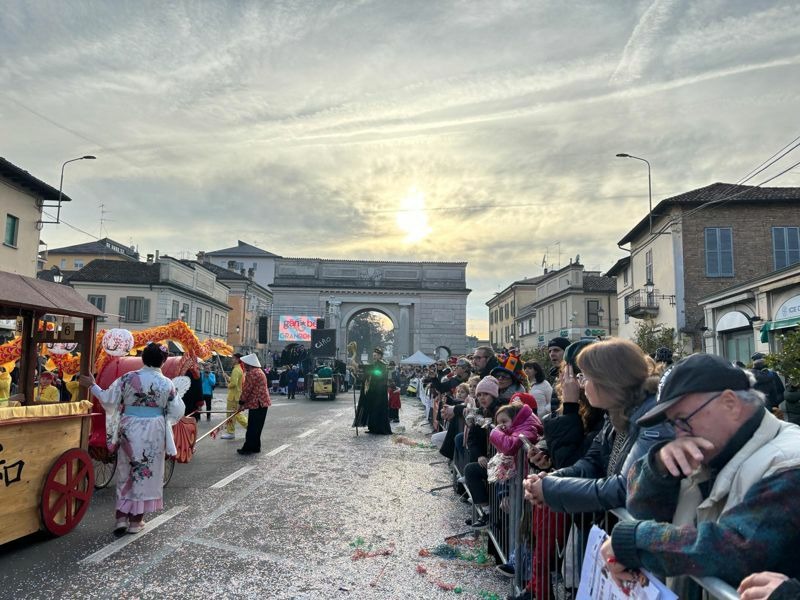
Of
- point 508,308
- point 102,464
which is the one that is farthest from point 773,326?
point 508,308

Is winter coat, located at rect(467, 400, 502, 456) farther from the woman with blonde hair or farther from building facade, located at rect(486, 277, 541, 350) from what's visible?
building facade, located at rect(486, 277, 541, 350)

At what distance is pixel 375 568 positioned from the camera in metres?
4.59

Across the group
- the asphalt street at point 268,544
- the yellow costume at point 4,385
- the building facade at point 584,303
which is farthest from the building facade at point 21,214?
the building facade at point 584,303

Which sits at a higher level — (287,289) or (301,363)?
(287,289)

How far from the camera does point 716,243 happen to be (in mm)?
27453

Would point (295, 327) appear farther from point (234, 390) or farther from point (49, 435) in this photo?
point (49, 435)

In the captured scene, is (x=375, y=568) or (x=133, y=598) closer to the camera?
(x=133, y=598)

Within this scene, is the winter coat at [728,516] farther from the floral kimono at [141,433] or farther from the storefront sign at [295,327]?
the storefront sign at [295,327]

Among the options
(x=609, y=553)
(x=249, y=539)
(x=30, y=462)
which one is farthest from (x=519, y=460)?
(x=30, y=462)

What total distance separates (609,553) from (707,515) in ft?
1.13

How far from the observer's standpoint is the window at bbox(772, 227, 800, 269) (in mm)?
26750

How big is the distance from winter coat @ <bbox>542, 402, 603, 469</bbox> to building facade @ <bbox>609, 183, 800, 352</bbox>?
25.3 metres

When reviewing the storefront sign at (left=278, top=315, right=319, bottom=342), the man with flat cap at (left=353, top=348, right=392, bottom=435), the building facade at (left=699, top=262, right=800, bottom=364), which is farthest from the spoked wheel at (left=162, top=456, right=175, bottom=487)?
the storefront sign at (left=278, top=315, right=319, bottom=342)

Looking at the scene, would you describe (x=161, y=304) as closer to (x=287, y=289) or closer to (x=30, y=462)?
(x=287, y=289)
